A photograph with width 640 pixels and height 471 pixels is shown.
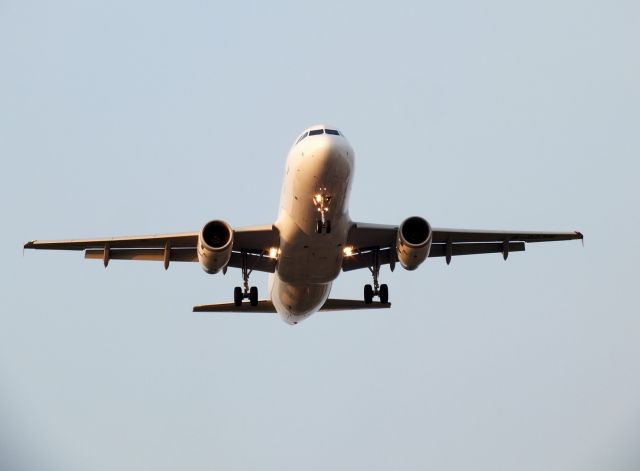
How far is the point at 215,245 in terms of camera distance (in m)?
26.4

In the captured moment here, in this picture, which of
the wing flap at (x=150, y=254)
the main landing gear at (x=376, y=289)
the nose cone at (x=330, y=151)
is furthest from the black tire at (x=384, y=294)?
the nose cone at (x=330, y=151)

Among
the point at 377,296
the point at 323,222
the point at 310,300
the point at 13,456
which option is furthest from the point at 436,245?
the point at 13,456

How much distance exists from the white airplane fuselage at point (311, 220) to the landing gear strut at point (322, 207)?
3cm

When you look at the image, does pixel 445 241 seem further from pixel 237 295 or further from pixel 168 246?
pixel 168 246

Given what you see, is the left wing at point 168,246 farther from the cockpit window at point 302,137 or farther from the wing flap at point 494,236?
the wing flap at point 494,236

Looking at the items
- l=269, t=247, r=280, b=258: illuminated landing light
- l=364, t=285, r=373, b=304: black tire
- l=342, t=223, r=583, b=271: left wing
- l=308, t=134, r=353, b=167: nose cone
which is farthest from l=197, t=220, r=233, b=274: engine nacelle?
l=364, t=285, r=373, b=304: black tire

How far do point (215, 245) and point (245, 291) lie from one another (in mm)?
4898

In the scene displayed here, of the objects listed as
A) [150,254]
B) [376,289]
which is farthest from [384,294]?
[150,254]

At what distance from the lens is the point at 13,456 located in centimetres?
5181

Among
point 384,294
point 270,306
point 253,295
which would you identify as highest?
point 384,294

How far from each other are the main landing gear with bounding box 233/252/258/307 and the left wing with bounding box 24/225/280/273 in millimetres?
342

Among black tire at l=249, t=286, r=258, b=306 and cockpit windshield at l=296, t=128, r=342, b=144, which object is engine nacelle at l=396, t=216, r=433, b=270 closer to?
cockpit windshield at l=296, t=128, r=342, b=144

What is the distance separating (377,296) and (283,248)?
18.1 ft

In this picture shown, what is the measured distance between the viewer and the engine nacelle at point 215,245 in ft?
85.1
